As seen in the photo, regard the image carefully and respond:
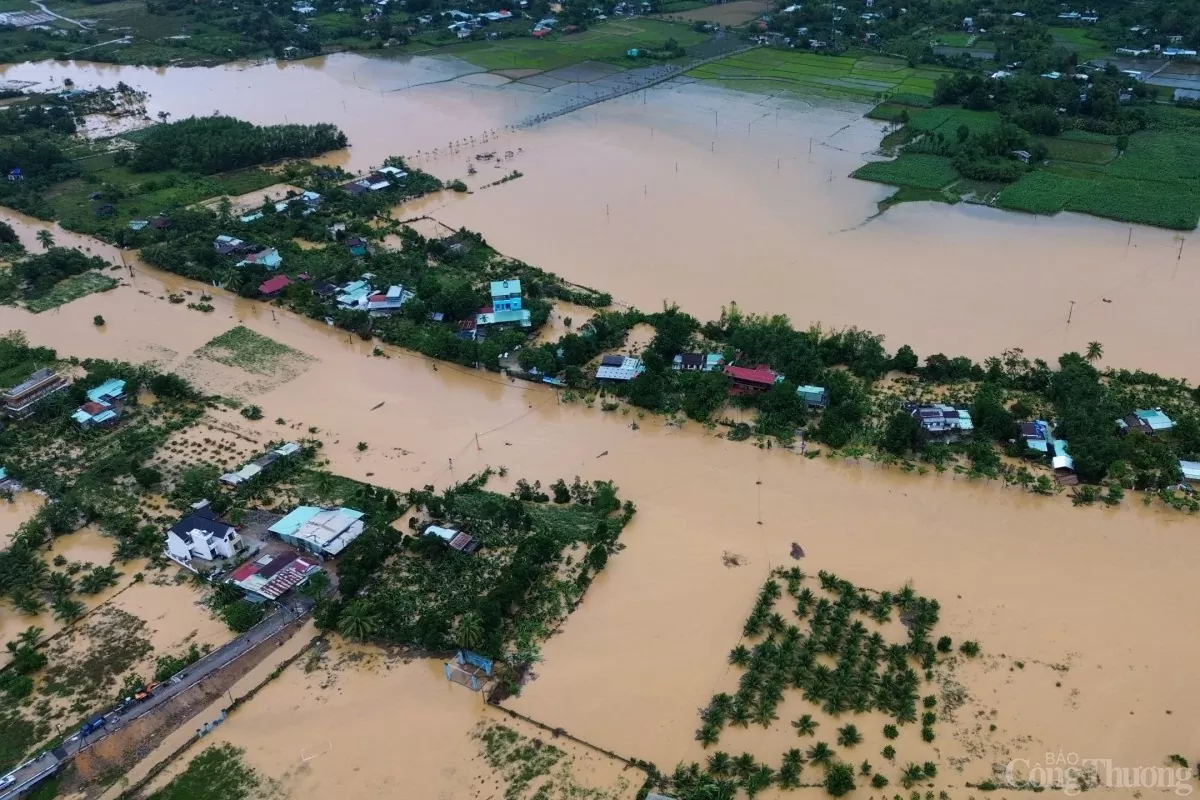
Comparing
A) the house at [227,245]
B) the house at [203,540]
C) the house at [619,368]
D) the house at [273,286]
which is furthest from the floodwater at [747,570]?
the house at [227,245]

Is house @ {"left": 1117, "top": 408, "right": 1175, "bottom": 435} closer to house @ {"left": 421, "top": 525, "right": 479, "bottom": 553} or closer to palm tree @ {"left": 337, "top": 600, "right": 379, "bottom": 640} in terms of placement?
house @ {"left": 421, "top": 525, "right": 479, "bottom": 553}

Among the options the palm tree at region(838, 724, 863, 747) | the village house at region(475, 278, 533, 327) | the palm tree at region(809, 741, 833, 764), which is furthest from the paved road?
the village house at region(475, 278, 533, 327)

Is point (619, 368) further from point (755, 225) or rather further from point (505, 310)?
point (755, 225)

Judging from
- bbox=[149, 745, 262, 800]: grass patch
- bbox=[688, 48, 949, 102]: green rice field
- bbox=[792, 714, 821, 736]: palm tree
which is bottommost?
bbox=[149, 745, 262, 800]: grass patch

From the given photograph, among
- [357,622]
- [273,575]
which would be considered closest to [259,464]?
[273,575]

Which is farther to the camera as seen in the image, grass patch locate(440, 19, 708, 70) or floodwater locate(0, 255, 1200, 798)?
grass patch locate(440, 19, 708, 70)

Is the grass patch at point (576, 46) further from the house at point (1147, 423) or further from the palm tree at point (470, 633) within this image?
the palm tree at point (470, 633)
